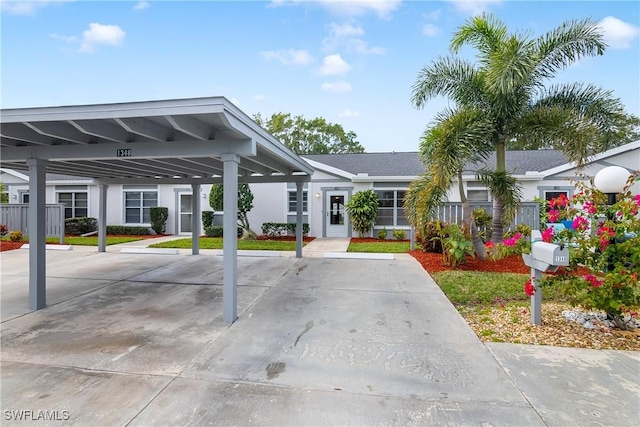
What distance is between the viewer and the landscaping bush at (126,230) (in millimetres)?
14844

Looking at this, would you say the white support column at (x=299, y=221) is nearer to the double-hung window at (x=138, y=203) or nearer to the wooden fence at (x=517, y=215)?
the wooden fence at (x=517, y=215)

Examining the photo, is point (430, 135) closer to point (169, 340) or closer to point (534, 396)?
point (534, 396)

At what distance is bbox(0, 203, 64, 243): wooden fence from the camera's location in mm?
11789

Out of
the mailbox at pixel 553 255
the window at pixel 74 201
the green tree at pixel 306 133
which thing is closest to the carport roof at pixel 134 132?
the mailbox at pixel 553 255

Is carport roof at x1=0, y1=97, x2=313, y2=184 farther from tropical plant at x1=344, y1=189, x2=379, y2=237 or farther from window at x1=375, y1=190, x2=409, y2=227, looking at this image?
window at x1=375, y1=190, x2=409, y2=227

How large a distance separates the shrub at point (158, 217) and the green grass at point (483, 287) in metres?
12.4

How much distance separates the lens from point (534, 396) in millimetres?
2641

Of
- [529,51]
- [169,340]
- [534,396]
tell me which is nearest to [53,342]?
[169,340]

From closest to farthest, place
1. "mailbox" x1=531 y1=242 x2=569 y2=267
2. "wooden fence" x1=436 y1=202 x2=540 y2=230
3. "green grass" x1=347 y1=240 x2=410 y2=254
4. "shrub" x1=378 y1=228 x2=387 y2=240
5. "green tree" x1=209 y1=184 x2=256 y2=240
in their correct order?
"mailbox" x1=531 y1=242 x2=569 y2=267 < "wooden fence" x1=436 y1=202 x2=540 y2=230 < "green grass" x1=347 y1=240 x2=410 y2=254 < "green tree" x1=209 y1=184 x2=256 y2=240 < "shrub" x1=378 y1=228 x2=387 y2=240

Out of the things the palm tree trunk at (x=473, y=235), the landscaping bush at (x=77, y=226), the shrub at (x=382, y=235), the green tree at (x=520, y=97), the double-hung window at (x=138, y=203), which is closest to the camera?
the green tree at (x=520, y=97)

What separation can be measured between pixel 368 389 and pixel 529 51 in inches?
315

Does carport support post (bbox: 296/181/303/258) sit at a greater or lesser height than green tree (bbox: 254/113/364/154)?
lesser

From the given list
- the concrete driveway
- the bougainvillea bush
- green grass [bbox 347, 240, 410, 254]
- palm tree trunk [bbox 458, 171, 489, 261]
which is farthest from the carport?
green grass [bbox 347, 240, 410, 254]

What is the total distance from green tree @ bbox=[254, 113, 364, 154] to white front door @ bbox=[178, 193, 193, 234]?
19094 mm
